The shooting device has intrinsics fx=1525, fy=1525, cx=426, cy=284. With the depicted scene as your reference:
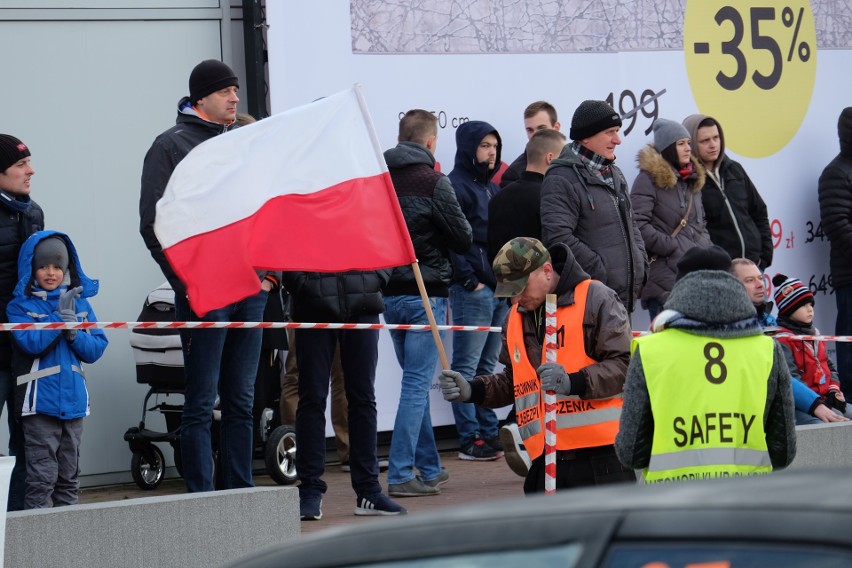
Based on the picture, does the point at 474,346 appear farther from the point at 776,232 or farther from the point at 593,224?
the point at 776,232

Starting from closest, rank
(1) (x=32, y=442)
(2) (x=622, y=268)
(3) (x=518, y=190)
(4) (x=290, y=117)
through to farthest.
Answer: (4) (x=290, y=117)
(1) (x=32, y=442)
(2) (x=622, y=268)
(3) (x=518, y=190)

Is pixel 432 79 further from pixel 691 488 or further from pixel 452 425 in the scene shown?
pixel 691 488

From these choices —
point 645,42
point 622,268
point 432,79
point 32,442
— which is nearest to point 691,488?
point 32,442

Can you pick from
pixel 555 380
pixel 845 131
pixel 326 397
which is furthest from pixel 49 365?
pixel 845 131

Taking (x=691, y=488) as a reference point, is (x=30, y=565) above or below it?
below

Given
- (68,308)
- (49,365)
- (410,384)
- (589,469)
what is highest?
(68,308)

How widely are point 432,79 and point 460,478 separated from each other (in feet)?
9.93

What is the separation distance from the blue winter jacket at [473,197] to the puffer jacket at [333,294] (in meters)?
2.21

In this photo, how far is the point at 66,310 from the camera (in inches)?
321

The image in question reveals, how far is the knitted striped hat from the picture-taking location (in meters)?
10.5

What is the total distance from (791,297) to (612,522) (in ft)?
28.6

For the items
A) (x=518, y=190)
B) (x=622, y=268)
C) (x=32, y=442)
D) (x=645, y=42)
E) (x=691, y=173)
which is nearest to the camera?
(x=32, y=442)

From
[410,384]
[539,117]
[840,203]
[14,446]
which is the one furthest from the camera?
[840,203]

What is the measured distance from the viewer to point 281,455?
10.0 m
